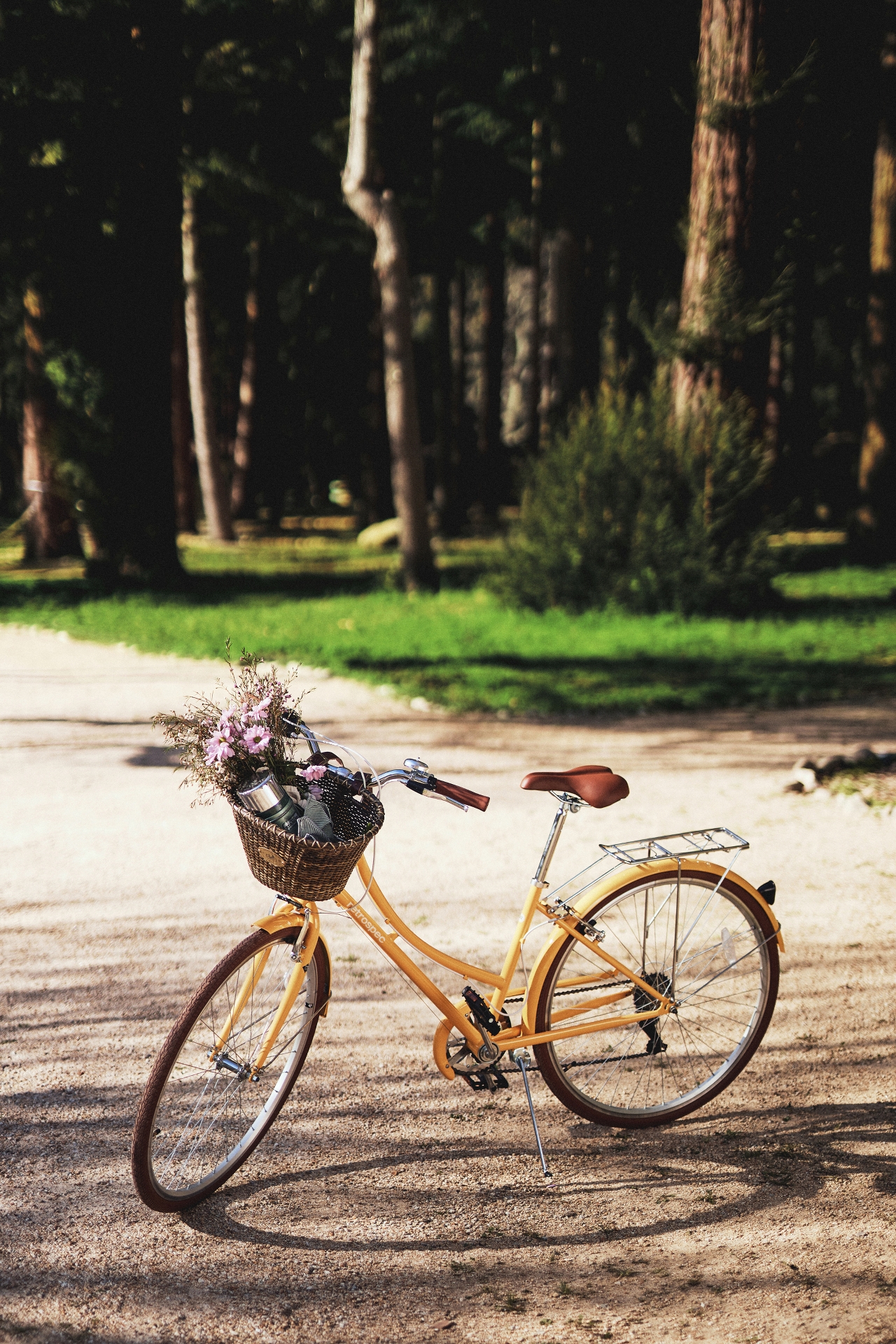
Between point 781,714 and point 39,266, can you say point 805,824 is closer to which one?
point 781,714

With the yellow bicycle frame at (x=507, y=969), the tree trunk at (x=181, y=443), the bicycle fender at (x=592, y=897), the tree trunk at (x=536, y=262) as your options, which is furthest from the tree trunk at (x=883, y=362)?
the yellow bicycle frame at (x=507, y=969)

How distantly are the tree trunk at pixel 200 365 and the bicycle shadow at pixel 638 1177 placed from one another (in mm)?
21022

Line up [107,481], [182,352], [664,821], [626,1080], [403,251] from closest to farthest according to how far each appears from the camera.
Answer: [626,1080], [664,821], [403,251], [107,481], [182,352]

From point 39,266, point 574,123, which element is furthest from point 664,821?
point 574,123

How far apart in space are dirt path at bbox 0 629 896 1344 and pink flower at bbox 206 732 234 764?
1.21 m

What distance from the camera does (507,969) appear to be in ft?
12.0

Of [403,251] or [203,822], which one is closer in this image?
[203,822]

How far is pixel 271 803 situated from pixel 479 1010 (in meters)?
0.96

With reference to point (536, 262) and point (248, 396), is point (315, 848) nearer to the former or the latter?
point (248, 396)

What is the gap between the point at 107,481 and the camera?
17.0 meters

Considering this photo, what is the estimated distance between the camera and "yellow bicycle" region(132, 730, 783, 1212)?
10.9ft

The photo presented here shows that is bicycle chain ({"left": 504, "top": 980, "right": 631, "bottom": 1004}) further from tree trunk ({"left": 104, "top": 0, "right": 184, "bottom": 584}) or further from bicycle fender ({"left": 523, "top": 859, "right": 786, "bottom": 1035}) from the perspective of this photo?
tree trunk ({"left": 104, "top": 0, "right": 184, "bottom": 584})

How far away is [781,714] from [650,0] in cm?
1428

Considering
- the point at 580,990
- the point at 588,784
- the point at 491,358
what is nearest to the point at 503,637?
the point at 580,990
